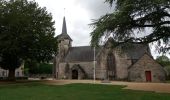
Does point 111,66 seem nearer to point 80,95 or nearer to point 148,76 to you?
point 148,76

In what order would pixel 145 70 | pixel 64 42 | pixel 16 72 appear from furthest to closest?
pixel 16 72 < pixel 64 42 < pixel 145 70

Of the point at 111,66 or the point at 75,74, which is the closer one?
the point at 111,66

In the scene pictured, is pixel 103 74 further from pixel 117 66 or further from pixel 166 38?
pixel 166 38

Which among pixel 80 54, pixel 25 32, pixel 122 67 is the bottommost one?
pixel 122 67

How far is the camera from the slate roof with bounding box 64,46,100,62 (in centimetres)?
6097

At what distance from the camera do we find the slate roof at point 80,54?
200 feet

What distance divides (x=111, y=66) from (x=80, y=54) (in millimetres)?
9870

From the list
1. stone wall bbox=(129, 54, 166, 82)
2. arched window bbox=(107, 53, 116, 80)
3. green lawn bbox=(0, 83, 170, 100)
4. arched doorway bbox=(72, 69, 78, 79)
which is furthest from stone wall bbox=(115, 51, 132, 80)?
green lawn bbox=(0, 83, 170, 100)

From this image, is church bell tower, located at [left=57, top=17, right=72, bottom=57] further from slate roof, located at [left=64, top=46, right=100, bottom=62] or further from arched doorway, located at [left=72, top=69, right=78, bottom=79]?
arched doorway, located at [left=72, top=69, right=78, bottom=79]

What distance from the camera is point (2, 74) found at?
220ft

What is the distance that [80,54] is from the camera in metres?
62.7

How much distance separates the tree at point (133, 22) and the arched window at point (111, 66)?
104 ft

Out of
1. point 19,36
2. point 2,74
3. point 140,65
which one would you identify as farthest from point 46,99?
point 2,74

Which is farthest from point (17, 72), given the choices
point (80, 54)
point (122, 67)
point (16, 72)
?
point (122, 67)
